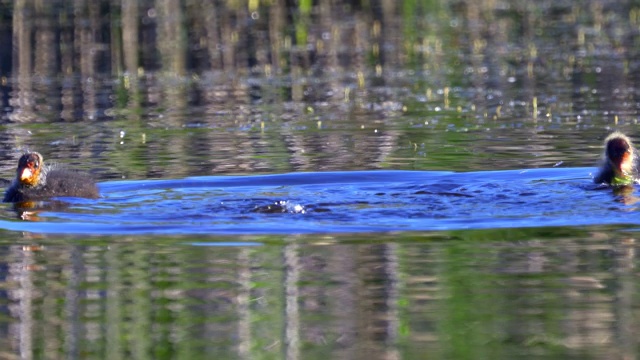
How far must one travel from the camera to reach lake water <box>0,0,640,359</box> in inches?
247

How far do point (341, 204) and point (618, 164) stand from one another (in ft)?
8.01

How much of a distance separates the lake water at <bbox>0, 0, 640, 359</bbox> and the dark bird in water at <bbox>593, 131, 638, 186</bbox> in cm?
15

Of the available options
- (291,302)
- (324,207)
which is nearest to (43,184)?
(324,207)

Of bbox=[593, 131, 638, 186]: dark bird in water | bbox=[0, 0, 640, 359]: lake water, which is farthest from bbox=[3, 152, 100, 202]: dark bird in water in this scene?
bbox=[593, 131, 638, 186]: dark bird in water

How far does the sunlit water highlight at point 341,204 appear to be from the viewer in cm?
888

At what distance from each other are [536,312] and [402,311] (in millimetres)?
632

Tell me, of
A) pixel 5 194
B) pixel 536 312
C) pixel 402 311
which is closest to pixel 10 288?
pixel 402 311

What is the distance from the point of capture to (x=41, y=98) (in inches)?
710

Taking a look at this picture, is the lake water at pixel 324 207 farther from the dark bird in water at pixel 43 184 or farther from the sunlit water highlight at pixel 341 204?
the dark bird in water at pixel 43 184

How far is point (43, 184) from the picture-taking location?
10.7m

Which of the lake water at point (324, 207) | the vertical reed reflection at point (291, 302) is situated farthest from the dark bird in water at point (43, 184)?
the vertical reed reflection at point (291, 302)

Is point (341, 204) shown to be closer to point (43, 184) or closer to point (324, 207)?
point (324, 207)

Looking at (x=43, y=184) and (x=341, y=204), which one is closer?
(x=341, y=204)

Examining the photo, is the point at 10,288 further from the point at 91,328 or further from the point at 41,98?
the point at 41,98
